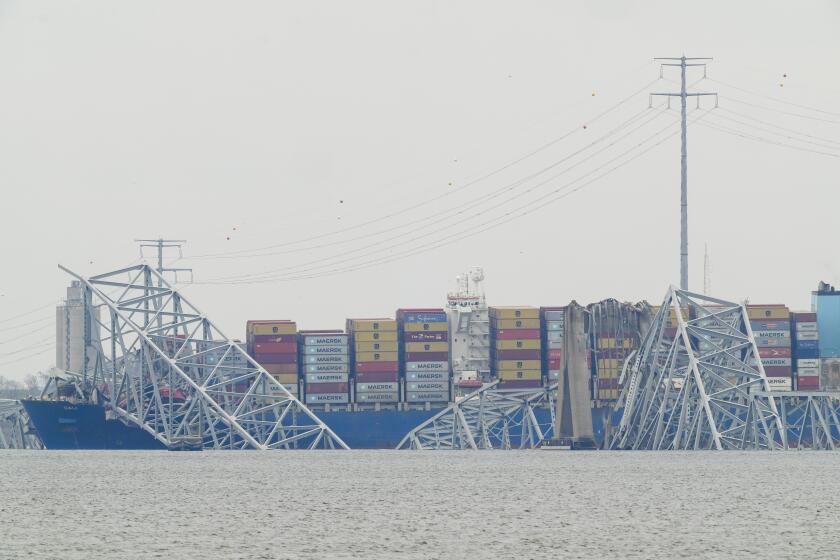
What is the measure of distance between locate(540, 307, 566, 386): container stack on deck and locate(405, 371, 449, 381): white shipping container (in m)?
7.64

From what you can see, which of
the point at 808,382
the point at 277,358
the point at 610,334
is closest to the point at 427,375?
the point at 277,358

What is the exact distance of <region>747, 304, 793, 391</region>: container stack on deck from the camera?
13012 centimetres

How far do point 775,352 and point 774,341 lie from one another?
2.65ft

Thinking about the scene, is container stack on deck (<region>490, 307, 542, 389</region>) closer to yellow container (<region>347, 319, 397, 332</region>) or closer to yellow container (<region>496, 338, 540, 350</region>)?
yellow container (<region>496, 338, 540, 350</region>)

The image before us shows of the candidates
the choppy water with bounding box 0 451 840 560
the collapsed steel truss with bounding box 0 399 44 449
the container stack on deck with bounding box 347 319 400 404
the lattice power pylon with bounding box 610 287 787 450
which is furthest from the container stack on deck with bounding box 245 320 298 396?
the choppy water with bounding box 0 451 840 560

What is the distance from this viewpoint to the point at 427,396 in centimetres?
13662

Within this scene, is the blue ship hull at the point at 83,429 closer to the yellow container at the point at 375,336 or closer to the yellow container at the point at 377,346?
the yellow container at the point at 377,346

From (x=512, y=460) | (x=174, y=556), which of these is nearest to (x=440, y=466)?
(x=512, y=460)

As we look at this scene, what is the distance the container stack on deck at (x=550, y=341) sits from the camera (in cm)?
13512

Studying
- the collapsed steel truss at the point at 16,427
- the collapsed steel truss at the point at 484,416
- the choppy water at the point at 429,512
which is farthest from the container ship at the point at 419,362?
the choppy water at the point at 429,512

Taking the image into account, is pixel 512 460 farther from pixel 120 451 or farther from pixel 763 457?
pixel 120 451

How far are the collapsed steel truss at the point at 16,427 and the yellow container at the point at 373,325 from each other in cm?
3004

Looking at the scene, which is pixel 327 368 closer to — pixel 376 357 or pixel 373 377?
pixel 373 377

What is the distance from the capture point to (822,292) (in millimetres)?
133250
